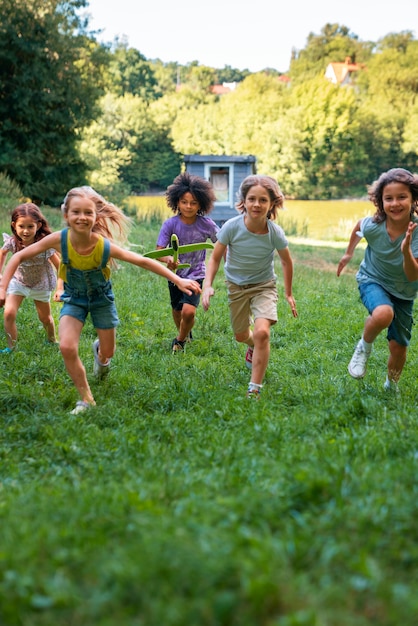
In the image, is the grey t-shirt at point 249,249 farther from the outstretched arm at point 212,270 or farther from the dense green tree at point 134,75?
the dense green tree at point 134,75

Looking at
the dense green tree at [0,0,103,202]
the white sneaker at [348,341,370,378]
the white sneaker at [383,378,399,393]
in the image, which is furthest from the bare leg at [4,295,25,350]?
the dense green tree at [0,0,103,202]

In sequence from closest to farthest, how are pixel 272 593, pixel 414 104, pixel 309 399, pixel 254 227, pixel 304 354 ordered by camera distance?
pixel 272 593
pixel 309 399
pixel 254 227
pixel 304 354
pixel 414 104

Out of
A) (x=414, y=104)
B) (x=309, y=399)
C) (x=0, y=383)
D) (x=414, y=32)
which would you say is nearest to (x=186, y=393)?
(x=309, y=399)

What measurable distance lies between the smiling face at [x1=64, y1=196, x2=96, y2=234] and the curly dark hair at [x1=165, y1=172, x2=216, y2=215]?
2.25 metres

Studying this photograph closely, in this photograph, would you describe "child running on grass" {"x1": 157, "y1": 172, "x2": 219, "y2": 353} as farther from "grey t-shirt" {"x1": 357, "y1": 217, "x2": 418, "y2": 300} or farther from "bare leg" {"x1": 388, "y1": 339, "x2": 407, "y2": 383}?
"bare leg" {"x1": 388, "y1": 339, "x2": 407, "y2": 383}

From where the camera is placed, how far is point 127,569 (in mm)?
2359

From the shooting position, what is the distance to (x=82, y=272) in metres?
5.46

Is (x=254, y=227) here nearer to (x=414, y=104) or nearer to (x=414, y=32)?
A: (x=414, y=104)

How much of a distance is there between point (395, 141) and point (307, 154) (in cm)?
796

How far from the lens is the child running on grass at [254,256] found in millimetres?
5961

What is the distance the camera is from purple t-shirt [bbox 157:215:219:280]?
747 cm

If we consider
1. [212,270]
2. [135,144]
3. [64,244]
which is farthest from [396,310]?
[135,144]

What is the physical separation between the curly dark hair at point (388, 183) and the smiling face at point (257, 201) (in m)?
0.92


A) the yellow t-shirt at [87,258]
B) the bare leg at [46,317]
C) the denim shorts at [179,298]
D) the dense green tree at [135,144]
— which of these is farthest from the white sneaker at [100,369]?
the dense green tree at [135,144]
